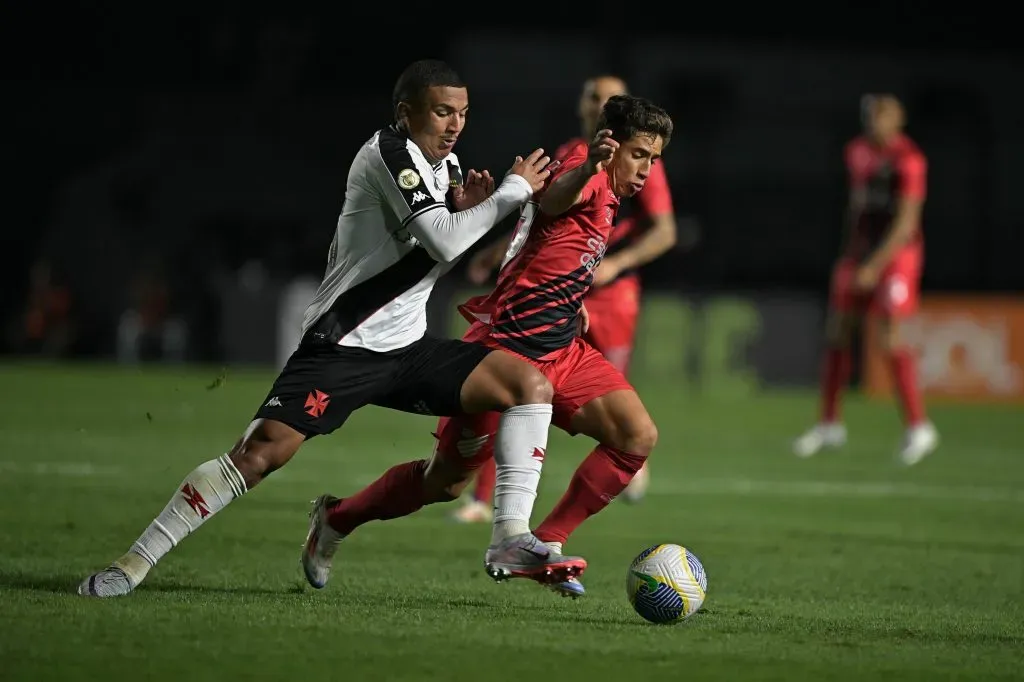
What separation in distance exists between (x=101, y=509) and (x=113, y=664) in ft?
13.0

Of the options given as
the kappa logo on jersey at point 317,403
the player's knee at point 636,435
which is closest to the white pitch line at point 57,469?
the kappa logo on jersey at point 317,403

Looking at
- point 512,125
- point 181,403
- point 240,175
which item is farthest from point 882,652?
point 240,175

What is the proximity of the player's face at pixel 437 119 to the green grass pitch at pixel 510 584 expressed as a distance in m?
1.20

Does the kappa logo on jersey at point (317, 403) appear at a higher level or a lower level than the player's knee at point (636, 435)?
lower

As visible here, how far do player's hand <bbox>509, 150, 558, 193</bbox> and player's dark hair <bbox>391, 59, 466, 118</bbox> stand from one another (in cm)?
35

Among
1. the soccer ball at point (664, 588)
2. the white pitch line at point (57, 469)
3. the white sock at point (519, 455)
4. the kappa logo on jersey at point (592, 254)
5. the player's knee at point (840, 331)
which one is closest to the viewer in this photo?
the soccer ball at point (664, 588)

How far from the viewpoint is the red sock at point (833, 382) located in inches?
506

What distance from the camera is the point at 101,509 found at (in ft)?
27.0

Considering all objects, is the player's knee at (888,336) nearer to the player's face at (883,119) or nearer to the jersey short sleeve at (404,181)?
the player's face at (883,119)

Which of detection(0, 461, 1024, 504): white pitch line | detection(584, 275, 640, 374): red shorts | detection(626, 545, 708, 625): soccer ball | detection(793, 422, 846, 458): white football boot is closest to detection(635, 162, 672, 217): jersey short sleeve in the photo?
detection(584, 275, 640, 374): red shorts

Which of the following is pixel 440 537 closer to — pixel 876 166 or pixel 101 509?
pixel 101 509

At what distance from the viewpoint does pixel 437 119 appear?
5.68 metres

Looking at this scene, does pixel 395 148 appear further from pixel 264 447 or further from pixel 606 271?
pixel 606 271

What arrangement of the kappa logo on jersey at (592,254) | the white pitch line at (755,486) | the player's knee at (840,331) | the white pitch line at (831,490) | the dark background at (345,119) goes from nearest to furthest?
the kappa logo on jersey at (592,254)
the white pitch line at (755,486)
the white pitch line at (831,490)
the player's knee at (840,331)
the dark background at (345,119)
